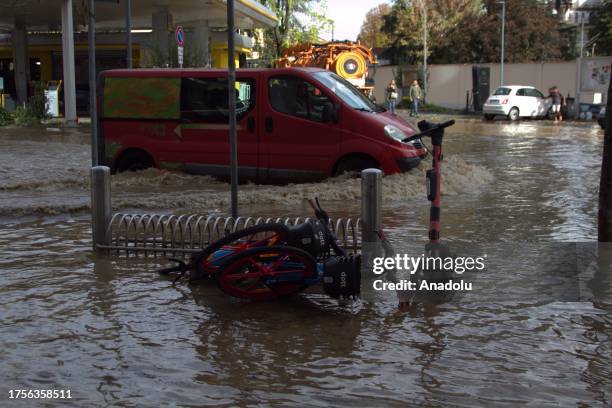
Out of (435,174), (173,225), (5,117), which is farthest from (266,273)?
(5,117)

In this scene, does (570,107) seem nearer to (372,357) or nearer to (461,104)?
(461,104)

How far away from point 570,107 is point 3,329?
115ft

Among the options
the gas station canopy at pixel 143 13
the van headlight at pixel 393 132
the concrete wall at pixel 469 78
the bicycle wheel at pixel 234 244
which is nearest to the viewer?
the bicycle wheel at pixel 234 244

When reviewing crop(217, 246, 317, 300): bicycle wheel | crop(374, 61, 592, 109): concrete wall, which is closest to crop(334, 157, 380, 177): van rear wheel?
crop(217, 246, 317, 300): bicycle wheel

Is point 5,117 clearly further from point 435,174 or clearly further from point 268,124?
point 435,174

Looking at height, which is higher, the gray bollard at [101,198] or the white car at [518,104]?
the white car at [518,104]

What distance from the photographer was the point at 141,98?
12891 millimetres

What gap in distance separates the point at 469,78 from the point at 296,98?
1436 inches

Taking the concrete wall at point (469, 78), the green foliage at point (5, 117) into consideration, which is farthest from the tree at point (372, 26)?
the green foliage at point (5, 117)

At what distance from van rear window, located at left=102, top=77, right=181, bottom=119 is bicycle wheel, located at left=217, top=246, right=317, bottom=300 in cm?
701

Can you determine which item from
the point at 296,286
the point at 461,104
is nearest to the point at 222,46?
the point at 461,104

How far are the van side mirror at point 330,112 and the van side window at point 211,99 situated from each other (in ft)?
3.56

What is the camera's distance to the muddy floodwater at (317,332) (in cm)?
453

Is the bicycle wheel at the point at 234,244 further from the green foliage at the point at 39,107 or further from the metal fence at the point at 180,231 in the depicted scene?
the green foliage at the point at 39,107
